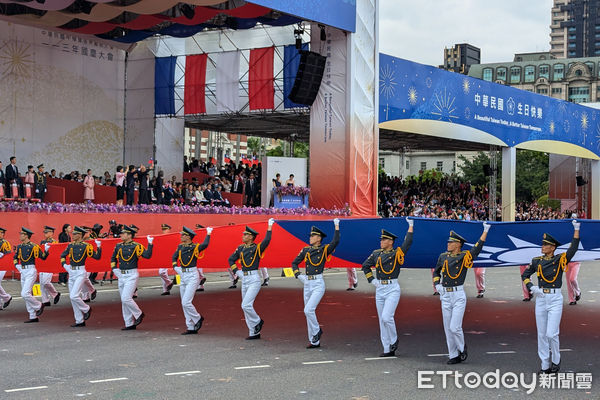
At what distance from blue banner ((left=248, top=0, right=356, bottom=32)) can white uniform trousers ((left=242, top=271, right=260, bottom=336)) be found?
13925 millimetres

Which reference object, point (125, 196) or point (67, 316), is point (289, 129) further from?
point (67, 316)

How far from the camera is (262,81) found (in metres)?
31.8

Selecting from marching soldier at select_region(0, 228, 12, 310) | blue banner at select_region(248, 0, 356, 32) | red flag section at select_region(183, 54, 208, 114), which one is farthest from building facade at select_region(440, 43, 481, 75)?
marching soldier at select_region(0, 228, 12, 310)

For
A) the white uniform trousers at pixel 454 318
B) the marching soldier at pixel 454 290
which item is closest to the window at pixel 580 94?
the marching soldier at pixel 454 290

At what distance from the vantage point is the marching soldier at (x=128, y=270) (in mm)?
13906

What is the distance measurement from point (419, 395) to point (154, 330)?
6.62 m

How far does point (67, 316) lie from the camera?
1588cm

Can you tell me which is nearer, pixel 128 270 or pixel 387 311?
pixel 387 311

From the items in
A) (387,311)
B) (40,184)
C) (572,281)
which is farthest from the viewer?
(40,184)

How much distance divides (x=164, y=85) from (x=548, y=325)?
90.8 ft

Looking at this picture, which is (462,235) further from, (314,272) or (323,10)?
(323,10)

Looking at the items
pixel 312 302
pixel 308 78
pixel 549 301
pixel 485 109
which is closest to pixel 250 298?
pixel 312 302

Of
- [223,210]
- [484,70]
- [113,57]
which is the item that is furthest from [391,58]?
[484,70]

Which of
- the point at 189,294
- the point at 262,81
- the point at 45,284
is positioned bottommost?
the point at 45,284
